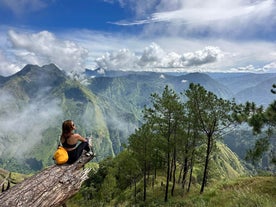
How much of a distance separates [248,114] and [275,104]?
5499 mm

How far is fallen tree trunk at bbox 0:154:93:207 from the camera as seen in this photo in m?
5.46

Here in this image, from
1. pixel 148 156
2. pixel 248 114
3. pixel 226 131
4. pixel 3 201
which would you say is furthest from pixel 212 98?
pixel 3 201

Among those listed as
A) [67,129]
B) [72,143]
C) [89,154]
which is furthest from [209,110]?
[89,154]

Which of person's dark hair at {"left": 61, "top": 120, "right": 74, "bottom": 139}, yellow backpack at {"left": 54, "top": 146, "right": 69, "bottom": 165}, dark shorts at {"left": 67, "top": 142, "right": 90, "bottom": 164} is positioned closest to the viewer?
yellow backpack at {"left": 54, "top": 146, "right": 69, "bottom": 165}

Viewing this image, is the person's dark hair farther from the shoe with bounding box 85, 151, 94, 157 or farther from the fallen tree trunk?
the fallen tree trunk

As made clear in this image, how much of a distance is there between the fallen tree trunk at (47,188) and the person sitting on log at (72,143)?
624 millimetres

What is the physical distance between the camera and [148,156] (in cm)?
4525

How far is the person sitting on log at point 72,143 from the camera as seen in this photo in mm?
7718

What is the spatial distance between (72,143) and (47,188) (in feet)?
8.97

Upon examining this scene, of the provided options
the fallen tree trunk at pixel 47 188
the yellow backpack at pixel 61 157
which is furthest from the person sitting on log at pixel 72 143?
the fallen tree trunk at pixel 47 188

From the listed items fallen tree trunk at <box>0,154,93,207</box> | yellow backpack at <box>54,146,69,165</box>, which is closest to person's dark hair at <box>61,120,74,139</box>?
yellow backpack at <box>54,146,69,165</box>

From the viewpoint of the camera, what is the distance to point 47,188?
590 centimetres

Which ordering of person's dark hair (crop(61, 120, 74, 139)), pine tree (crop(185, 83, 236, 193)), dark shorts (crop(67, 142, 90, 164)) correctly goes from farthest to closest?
pine tree (crop(185, 83, 236, 193))
person's dark hair (crop(61, 120, 74, 139))
dark shorts (crop(67, 142, 90, 164))

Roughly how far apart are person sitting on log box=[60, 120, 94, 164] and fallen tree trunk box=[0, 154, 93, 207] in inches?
24.6
